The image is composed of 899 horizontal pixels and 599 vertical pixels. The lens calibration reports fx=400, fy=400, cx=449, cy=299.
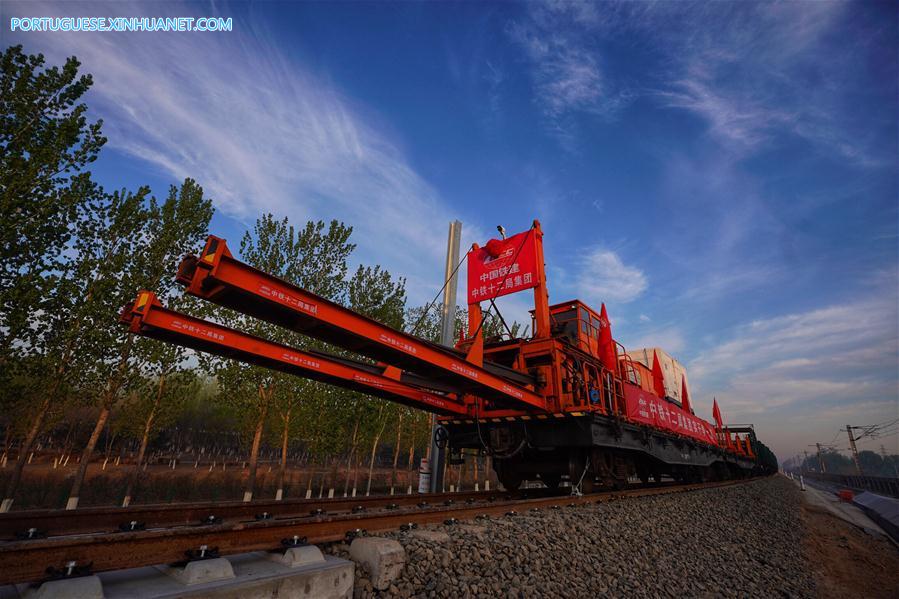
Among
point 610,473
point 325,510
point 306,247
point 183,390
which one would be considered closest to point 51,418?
point 183,390

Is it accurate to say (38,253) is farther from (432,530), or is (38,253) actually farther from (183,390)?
(432,530)

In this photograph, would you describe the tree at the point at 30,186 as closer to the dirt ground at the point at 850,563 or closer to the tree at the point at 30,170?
the tree at the point at 30,170

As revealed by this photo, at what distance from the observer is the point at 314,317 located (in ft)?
14.8

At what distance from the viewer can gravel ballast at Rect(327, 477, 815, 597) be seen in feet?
11.3

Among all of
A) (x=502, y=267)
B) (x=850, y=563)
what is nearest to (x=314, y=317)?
(x=502, y=267)

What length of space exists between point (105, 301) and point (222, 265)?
14.0 meters

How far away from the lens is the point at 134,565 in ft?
9.06

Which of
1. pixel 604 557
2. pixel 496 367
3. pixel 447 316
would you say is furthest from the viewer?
pixel 447 316

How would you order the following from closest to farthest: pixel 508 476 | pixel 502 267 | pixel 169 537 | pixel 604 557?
pixel 169 537 → pixel 604 557 → pixel 508 476 → pixel 502 267

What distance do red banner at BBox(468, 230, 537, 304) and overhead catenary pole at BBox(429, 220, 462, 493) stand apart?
159 centimetres

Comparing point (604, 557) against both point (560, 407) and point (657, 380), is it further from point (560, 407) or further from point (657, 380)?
point (657, 380)

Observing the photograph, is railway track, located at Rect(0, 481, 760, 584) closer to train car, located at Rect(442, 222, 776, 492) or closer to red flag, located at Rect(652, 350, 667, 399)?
train car, located at Rect(442, 222, 776, 492)

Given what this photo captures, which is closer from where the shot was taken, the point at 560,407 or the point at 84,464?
the point at 560,407

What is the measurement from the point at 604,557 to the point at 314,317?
4.42 m
